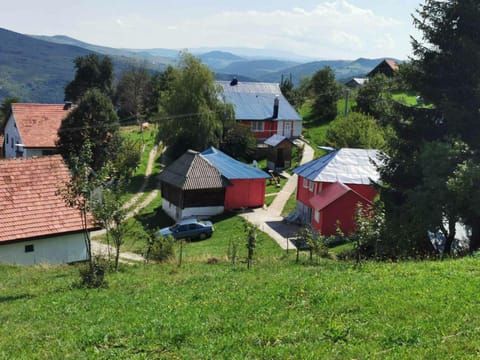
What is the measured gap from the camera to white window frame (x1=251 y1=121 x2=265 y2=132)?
191 feet

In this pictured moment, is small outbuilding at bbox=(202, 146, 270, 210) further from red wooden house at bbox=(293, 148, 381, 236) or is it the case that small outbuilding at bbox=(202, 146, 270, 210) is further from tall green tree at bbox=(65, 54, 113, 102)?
tall green tree at bbox=(65, 54, 113, 102)

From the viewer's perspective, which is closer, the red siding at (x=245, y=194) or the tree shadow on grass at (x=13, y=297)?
the tree shadow on grass at (x=13, y=297)

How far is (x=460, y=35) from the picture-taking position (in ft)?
65.6

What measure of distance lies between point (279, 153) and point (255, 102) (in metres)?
13.8

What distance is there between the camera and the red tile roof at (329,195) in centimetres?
2906

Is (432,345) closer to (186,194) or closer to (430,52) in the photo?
(430,52)

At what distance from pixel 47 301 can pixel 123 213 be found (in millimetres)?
4224

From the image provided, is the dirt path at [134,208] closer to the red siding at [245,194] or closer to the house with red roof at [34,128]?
the red siding at [245,194]

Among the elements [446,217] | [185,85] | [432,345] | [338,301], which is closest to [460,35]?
[446,217]

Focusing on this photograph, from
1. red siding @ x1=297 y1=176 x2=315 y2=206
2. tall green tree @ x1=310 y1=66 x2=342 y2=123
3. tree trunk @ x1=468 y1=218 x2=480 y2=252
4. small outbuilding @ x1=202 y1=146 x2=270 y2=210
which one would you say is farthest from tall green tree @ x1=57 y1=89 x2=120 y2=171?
tall green tree @ x1=310 y1=66 x2=342 y2=123

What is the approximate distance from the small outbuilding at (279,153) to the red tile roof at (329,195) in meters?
18.1

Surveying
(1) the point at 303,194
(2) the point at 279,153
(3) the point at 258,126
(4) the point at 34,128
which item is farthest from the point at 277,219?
(4) the point at 34,128

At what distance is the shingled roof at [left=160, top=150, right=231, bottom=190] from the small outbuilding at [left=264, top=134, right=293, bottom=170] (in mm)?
13410

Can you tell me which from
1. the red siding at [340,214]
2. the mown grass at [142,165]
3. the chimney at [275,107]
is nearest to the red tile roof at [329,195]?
the red siding at [340,214]
